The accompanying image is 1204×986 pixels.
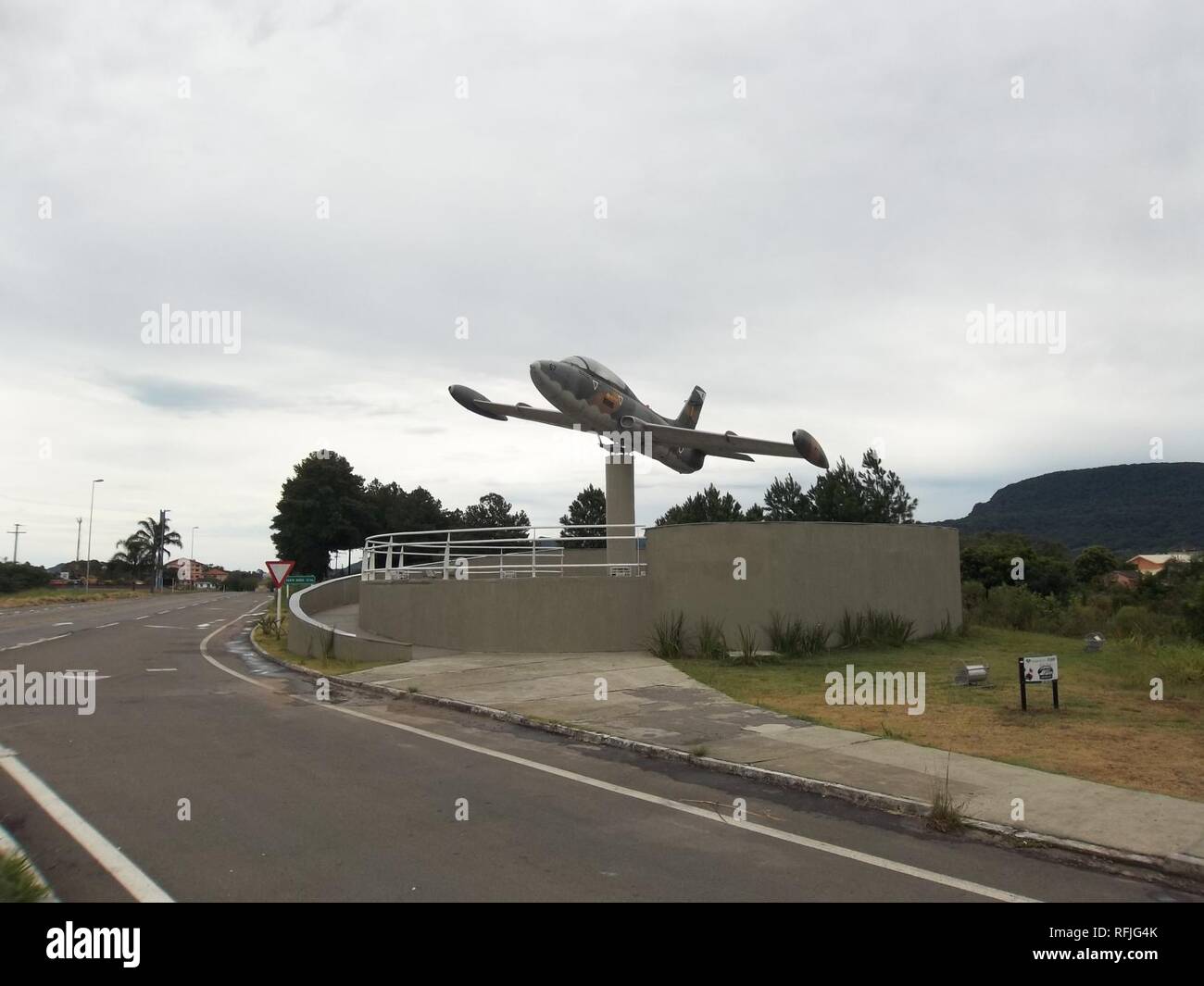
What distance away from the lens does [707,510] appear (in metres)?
53.2

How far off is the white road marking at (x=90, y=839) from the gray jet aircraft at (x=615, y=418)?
15335mm

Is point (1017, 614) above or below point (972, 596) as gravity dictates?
below

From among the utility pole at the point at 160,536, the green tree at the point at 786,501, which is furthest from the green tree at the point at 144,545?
the green tree at the point at 786,501

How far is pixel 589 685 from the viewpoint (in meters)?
13.7

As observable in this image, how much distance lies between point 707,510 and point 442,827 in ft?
155

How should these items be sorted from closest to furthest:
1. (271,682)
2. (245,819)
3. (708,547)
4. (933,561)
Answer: (245,819)
(271,682)
(708,547)
(933,561)

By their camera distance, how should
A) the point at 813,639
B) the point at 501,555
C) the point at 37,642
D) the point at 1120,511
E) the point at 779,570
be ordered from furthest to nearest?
the point at 1120,511, the point at 37,642, the point at 501,555, the point at 779,570, the point at 813,639

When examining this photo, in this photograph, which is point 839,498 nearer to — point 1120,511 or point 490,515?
point 490,515

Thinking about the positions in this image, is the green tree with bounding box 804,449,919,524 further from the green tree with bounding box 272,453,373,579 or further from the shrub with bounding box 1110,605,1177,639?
the green tree with bounding box 272,453,373,579

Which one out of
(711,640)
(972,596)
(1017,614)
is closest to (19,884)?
(711,640)
